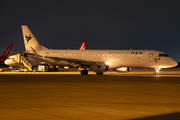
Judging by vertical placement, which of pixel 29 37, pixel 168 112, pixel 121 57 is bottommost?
pixel 168 112

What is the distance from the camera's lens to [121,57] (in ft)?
147

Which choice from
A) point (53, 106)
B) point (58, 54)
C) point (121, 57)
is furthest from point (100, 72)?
point (53, 106)

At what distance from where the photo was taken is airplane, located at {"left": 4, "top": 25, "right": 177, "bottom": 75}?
43.3 m

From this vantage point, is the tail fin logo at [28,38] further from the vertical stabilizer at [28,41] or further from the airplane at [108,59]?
the airplane at [108,59]

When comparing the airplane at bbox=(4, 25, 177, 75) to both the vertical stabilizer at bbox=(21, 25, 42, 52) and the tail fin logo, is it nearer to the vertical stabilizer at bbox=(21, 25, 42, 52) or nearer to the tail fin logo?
the vertical stabilizer at bbox=(21, 25, 42, 52)

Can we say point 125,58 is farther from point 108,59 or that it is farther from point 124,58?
point 108,59

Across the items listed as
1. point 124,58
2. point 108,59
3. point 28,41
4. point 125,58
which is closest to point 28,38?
point 28,41

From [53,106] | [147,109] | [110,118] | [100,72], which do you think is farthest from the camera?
[100,72]

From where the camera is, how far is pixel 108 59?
45.3 metres

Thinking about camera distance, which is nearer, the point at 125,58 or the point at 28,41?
the point at 125,58

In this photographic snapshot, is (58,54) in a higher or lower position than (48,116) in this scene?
higher

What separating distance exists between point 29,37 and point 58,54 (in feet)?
30.6

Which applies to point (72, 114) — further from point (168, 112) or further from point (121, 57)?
point (121, 57)

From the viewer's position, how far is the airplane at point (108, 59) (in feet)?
142
